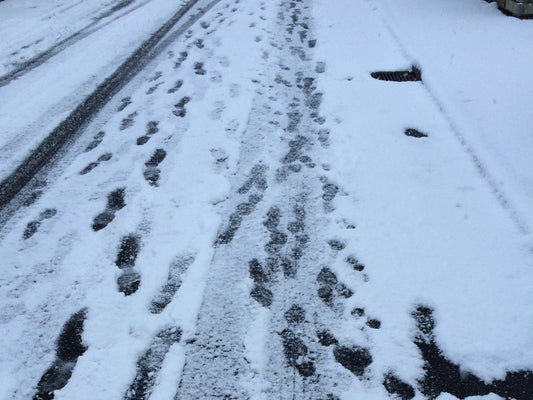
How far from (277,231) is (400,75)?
2592 mm

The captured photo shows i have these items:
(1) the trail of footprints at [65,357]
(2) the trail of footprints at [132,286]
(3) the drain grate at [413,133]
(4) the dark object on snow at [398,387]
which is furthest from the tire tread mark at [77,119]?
(3) the drain grate at [413,133]

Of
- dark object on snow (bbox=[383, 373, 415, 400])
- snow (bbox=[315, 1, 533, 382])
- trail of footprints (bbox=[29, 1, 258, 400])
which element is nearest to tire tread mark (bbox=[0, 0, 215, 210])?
trail of footprints (bbox=[29, 1, 258, 400])

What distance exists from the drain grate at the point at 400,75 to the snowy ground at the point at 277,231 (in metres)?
0.14

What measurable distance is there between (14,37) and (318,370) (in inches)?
237

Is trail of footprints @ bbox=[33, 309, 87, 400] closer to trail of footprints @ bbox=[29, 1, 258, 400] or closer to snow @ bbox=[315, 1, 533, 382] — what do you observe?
trail of footprints @ bbox=[29, 1, 258, 400]

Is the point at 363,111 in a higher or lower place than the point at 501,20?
lower

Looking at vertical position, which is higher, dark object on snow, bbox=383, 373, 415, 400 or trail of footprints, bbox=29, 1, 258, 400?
trail of footprints, bbox=29, 1, 258, 400

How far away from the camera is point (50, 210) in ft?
8.94

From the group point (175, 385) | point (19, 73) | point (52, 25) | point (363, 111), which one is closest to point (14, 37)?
point (52, 25)

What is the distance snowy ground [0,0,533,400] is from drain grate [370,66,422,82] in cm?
14

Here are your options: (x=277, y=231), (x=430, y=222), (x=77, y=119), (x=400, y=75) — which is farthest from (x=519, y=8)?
(x=77, y=119)

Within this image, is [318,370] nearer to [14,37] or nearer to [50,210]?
[50,210]

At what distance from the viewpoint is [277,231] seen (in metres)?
2.51

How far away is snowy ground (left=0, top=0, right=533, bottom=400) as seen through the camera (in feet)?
5.93
